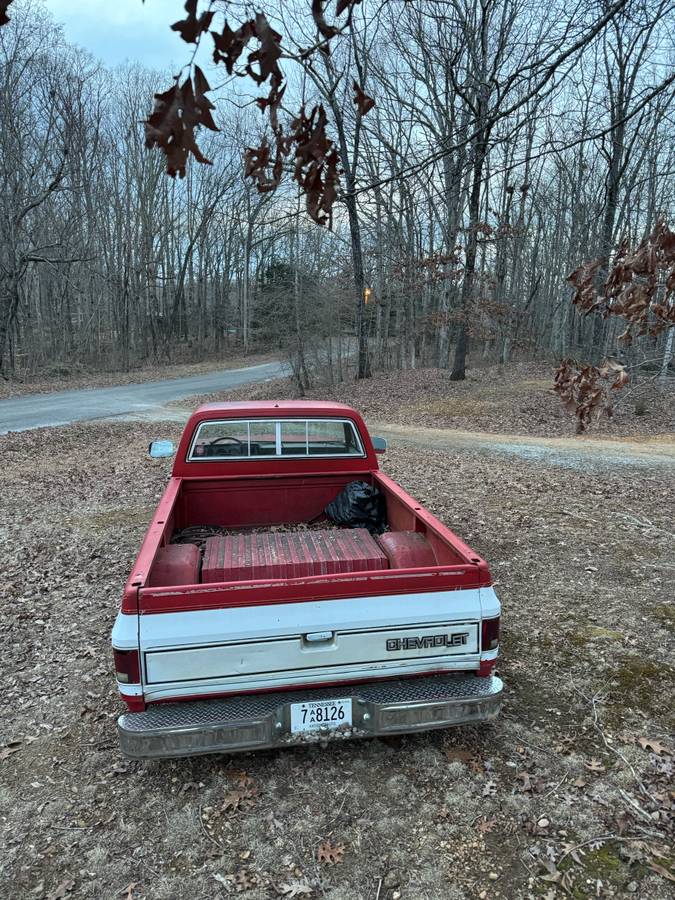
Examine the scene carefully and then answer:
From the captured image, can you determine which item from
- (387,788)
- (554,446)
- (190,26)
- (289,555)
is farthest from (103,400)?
(190,26)

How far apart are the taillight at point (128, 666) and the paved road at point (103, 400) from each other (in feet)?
47.7

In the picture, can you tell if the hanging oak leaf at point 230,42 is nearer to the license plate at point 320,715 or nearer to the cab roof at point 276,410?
the license plate at point 320,715

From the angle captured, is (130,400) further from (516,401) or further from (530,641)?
(530,641)

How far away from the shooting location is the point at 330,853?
2.75m

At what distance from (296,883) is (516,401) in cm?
1755

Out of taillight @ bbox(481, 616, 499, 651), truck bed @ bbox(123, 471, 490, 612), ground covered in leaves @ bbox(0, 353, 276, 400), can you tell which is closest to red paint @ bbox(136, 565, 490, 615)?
truck bed @ bbox(123, 471, 490, 612)

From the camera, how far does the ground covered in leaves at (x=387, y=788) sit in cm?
263

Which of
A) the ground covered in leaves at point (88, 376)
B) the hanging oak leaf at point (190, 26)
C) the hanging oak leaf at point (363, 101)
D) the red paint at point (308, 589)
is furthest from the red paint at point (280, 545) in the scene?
the ground covered in leaves at point (88, 376)

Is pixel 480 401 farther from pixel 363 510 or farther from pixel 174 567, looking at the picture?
pixel 174 567

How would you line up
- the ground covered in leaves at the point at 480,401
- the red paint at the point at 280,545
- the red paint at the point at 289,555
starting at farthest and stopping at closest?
1. the ground covered in leaves at the point at 480,401
2. the red paint at the point at 289,555
3. the red paint at the point at 280,545

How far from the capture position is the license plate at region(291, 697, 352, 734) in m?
3.00

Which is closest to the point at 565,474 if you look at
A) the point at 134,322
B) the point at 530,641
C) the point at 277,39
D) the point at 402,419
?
the point at 530,641

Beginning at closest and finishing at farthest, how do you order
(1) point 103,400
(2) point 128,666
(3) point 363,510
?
(2) point 128,666
(3) point 363,510
(1) point 103,400

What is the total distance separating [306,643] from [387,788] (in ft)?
3.00
